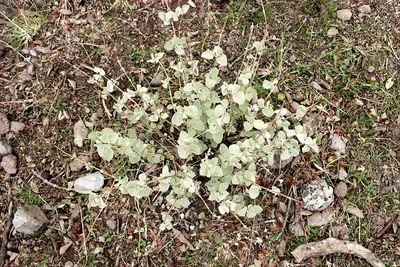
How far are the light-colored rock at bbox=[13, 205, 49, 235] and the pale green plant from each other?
1.50 ft

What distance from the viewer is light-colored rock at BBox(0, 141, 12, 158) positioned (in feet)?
9.09

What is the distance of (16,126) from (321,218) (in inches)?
62.8

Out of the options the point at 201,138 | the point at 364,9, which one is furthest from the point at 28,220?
the point at 364,9

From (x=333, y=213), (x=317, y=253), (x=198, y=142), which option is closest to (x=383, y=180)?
(x=333, y=213)

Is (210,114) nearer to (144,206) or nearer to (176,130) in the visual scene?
(176,130)

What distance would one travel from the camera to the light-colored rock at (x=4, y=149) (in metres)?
2.77

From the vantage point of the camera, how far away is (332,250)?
8.84 feet

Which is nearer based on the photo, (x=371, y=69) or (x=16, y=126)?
(x=16, y=126)

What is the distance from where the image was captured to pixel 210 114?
2385mm

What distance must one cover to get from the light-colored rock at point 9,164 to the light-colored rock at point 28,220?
21 centimetres

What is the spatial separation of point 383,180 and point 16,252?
1.86 metres

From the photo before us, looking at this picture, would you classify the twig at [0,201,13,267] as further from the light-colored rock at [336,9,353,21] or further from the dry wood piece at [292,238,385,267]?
the light-colored rock at [336,9,353,21]


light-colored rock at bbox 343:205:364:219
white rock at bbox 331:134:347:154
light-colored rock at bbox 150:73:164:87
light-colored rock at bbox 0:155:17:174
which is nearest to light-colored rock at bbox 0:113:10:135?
light-colored rock at bbox 0:155:17:174

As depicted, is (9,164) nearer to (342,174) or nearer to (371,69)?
(342,174)
